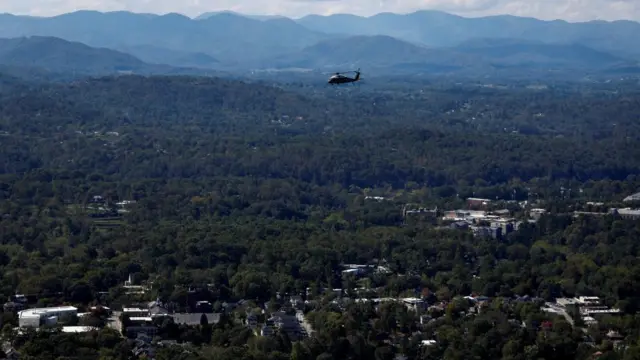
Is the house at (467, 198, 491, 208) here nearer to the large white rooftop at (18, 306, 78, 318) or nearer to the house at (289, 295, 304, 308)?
the house at (289, 295, 304, 308)

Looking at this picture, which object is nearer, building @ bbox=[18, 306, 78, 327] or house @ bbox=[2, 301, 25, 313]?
building @ bbox=[18, 306, 78, 327]

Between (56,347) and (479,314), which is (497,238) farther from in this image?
(56,347)

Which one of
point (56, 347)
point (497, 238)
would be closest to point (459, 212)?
point (497, 238)

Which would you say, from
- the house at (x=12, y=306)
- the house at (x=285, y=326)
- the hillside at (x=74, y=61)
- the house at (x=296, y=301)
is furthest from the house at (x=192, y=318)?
the hillside at (x=74, y=61)

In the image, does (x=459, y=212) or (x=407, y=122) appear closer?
(x=459, y=212)

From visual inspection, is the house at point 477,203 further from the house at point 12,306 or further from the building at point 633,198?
the house at point 12,306

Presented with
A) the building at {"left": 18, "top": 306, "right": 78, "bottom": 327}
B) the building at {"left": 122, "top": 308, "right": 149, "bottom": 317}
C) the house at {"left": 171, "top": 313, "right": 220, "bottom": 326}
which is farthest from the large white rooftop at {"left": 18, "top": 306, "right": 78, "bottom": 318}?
the house at {"left": 171, "top": 313, "right": 220, "bottom": 326}
